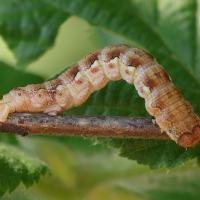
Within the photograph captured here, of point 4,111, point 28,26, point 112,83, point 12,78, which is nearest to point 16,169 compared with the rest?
point 4,111

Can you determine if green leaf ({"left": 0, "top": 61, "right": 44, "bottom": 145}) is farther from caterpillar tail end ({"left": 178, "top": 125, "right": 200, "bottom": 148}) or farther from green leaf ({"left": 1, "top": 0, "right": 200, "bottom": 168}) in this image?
caterpillar tail end ({"left": 178, "top": 125, "right": 200, "bottom": 148})

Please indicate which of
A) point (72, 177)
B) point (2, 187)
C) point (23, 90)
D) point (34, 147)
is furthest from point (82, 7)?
point (2, 187)

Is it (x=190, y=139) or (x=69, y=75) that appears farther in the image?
(x=69, y=75)

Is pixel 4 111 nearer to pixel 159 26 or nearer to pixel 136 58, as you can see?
pixel 136 58

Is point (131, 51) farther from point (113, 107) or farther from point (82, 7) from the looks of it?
point (82, 7)

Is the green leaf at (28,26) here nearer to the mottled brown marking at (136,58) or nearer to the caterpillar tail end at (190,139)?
the mottled brown marking at (136,58)

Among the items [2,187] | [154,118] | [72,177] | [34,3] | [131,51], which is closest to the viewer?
[2,187]
